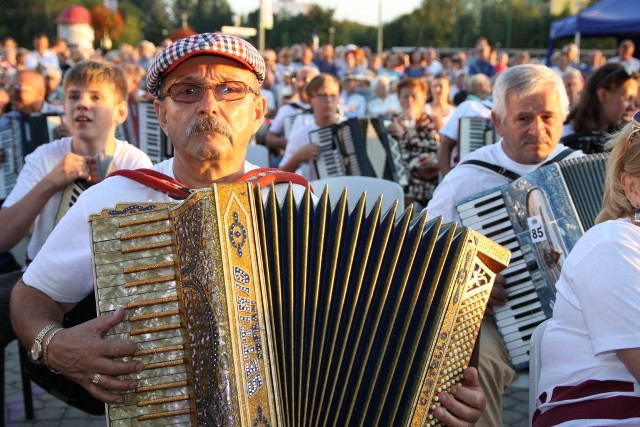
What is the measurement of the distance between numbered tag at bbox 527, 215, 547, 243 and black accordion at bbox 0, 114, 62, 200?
326 cm

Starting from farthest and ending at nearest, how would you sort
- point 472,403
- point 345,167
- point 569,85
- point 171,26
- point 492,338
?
1. point 171,26
2. point 569,85
3. point 345,167
4. point 492,338
5. point 472,403

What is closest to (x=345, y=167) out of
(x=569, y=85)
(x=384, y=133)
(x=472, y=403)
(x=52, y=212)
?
(x=384, y=133)

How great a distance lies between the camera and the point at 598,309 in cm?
194

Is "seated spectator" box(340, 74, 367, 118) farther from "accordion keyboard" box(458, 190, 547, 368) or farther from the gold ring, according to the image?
the gold ring

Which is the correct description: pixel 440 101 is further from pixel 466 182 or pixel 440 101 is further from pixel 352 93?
pixel 466 182

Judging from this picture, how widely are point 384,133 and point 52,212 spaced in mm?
2920

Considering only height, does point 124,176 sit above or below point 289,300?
above

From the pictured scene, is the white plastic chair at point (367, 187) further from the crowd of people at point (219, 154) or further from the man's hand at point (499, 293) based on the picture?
the man's hand at point (499, 293)

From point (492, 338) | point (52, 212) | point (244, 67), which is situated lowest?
point (492, 338)

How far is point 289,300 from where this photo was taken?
5.91ft

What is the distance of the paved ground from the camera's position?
12.6 ft

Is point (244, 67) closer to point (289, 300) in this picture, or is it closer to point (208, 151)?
point (208, 151)

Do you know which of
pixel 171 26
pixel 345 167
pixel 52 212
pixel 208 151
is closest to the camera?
pixel 208 151

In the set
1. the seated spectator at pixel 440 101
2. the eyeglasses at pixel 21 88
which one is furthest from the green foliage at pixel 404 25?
the eyeglasses at pixel 21 88
